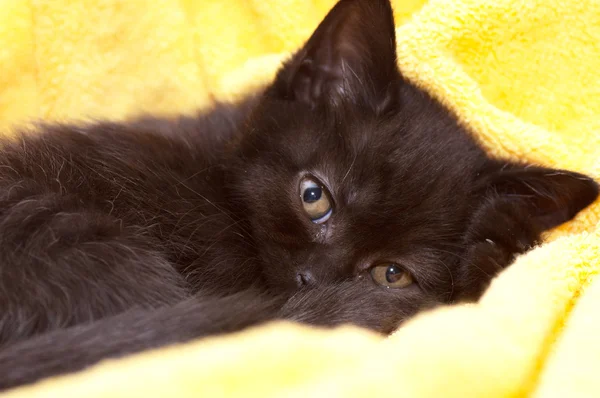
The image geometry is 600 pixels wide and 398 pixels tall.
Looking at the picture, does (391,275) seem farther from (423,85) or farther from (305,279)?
(423,85)

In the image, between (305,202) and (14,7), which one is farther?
(14,7)

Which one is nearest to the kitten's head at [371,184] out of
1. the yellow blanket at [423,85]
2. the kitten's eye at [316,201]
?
the kitten's eye at [316,201]

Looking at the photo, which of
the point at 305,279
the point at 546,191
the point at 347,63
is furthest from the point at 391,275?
the point at 347,63

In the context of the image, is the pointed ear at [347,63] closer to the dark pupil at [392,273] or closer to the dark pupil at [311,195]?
the dark pupil at [311,195]

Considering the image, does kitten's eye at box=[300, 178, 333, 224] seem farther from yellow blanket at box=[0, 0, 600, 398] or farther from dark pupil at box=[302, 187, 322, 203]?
yellow blanket at box=[0, 0, 600, 398]

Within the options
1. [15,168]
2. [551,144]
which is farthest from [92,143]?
[551,144]

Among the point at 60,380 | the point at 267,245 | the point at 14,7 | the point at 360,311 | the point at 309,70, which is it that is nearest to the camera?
the point at 60,380

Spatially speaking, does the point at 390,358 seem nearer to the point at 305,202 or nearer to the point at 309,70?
the point at 305,202
